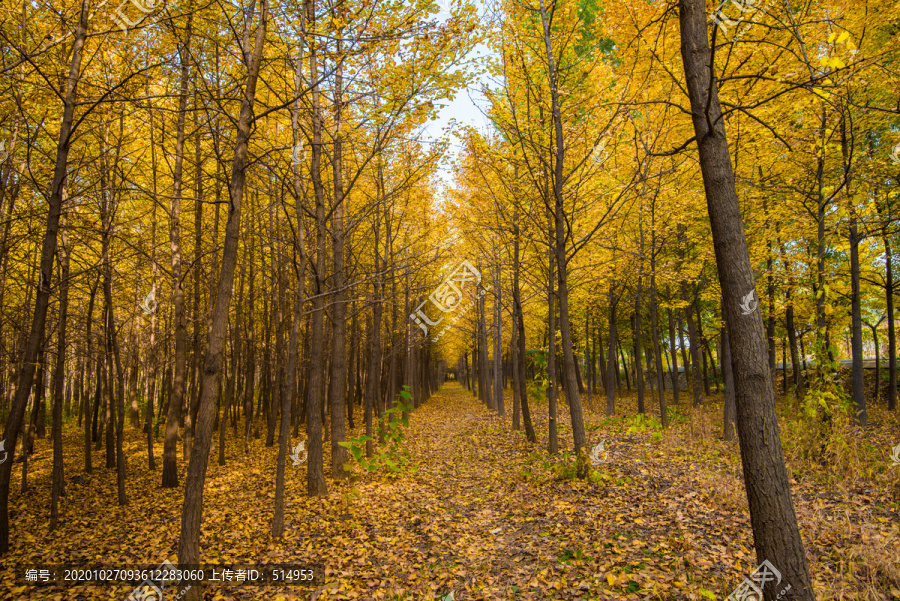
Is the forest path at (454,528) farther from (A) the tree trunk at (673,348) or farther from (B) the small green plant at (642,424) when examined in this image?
(A) the tree trunk at (673,348)

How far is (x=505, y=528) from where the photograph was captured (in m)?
5.64

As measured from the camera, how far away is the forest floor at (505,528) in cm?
397

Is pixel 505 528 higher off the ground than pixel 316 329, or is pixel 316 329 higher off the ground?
pixel 316 329

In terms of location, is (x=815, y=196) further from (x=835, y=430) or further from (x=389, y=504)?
(x=389, y=504)

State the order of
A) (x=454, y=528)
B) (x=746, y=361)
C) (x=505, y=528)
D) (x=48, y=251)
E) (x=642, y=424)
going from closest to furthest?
(x=746, y=361)
(x=48, y=251)
(x=505, y=528)
(x=454, y=528)
(x=642, y=424)

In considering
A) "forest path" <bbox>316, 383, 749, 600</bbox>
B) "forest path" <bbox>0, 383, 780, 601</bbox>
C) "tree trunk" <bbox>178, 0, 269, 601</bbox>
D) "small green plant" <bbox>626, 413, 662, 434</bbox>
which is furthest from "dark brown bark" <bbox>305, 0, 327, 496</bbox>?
"small green plant" <bbox>626, 413, 662, 434</bbox>

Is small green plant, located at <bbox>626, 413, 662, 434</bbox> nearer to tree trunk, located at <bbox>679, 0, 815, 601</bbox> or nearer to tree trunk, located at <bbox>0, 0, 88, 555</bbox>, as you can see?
tree trunk, located at <bbox>679, 0, 815, 601</bbox>

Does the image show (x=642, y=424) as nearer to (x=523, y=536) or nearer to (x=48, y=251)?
(x=523, y=536)

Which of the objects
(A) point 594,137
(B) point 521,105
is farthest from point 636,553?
(B) point 521,105

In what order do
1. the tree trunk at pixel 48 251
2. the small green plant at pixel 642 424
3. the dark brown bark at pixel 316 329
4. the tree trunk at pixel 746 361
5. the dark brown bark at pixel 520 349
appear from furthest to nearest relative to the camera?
1. the small green plant at pixel 642 424
2. the dark brown bark at pixel 520 349
3. the dark brown bark at pixel 316 329
4. the tree trunk at pixel 48 251
5. the tree trunk at pixel 746 361

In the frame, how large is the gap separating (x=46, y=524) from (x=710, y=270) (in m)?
17.9

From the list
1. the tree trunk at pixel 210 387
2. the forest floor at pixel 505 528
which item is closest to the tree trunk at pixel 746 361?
the forest floor at pixel 505 528

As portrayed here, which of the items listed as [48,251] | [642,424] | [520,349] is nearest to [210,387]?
[48,251]

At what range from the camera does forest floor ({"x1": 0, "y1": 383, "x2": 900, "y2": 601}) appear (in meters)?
3.97
